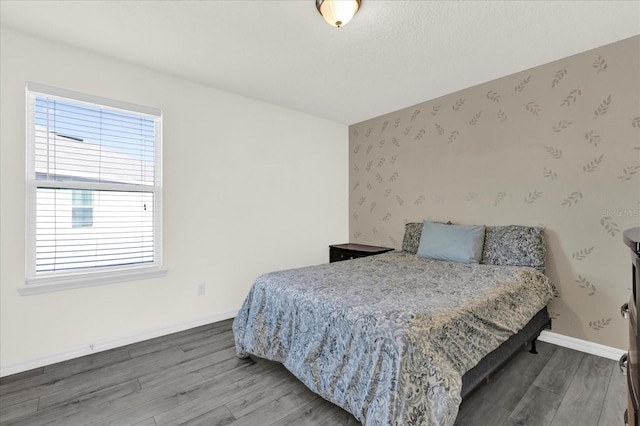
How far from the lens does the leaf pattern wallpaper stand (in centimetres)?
218

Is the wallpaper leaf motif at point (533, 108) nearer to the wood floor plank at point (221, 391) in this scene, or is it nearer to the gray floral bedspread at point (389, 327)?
the gray floral bedspread at point (389, 327)

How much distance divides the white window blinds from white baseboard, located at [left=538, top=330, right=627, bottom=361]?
3.53 metres

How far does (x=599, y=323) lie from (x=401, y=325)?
204 centimetres

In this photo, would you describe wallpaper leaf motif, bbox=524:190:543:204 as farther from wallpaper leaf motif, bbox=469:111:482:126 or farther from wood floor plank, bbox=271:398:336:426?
wood floor plank, bbox=271:398:336:426

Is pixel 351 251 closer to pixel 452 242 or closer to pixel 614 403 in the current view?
pixel 452 242

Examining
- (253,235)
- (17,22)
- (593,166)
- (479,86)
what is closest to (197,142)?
(253,235)

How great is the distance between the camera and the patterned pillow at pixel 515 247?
2402 millimetres

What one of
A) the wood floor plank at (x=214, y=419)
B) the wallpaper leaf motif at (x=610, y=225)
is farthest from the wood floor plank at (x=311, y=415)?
the wallpaper leaf motif at (x=610, y=225)

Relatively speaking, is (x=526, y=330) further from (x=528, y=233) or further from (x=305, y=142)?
(x=305, y=142)

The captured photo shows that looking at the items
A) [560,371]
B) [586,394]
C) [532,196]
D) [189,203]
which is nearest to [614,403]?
[586,394]

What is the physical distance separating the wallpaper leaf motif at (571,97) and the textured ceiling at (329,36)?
1.04 feet

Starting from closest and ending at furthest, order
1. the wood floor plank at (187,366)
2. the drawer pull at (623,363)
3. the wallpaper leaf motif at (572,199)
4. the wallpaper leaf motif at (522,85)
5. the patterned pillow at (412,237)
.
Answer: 1. the drawer pull at (623,363)
2. the wood floor plank at (187,366)
3. the wallpaper leaf motif at (572,199)
4. the wallpaper leaf motif at (522,85)
5. the patterned pillow at (412,237)

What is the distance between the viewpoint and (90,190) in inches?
93.4

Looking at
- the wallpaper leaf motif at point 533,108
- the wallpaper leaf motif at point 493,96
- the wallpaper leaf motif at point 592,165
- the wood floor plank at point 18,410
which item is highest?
the wallpaper leaf motif at point 493,96
